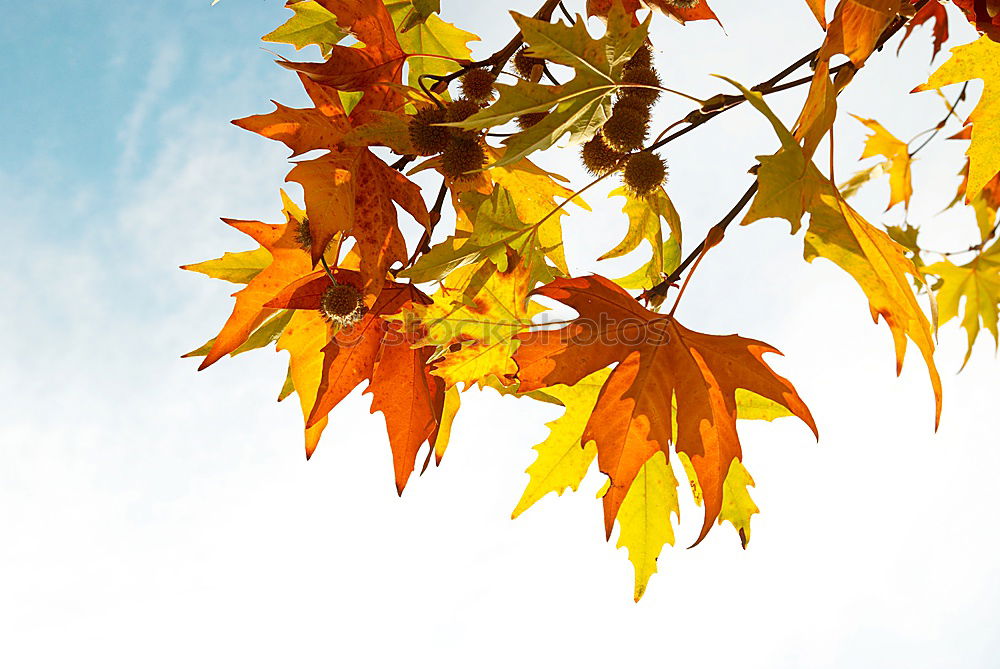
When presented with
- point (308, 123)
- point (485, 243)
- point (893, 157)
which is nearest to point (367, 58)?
point (308, 123)

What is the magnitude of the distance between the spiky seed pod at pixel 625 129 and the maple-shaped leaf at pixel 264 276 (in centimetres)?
32

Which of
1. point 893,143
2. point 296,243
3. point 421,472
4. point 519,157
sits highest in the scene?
point 893,143

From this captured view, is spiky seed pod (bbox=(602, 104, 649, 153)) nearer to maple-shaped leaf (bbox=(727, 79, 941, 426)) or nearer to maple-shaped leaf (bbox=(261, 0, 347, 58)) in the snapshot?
maple-shaped leaf (bbox=(727, 79, 941, 426))

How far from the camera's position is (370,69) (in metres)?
0.62

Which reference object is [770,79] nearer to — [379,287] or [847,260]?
[847,260]

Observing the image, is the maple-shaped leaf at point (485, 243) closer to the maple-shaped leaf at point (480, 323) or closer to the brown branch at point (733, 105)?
the maple-shaped leaf at point (480, 323)

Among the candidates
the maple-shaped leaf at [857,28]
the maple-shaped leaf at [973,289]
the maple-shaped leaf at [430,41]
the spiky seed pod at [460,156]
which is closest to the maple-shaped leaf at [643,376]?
the spiky seed pod at [460,156]

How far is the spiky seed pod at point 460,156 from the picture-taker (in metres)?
0.62

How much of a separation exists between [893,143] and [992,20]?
1.67 feet

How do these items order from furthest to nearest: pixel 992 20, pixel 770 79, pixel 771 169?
pixel 992 20 → pixel 770 79 → pixel 771 169

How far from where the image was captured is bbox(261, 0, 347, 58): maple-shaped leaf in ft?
2.53

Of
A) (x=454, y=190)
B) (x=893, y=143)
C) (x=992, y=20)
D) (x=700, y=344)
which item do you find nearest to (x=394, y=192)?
(x=454, y=190)

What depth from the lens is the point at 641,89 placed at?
68 centimetres

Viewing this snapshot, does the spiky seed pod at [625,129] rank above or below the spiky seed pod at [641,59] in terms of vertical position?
below
